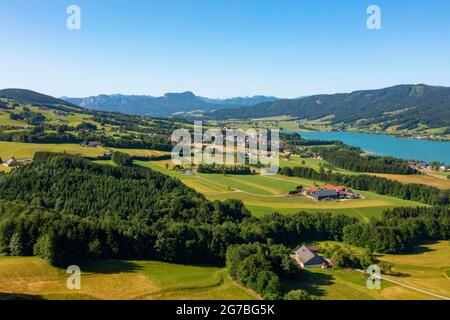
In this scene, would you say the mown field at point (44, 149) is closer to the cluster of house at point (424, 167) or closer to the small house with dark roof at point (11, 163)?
the small house with dark roof at point (11, 163)

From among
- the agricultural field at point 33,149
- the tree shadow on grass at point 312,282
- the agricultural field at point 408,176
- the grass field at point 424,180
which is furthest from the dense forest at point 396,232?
the agricultural field at point 33,149

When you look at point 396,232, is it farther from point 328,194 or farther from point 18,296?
point 18,296

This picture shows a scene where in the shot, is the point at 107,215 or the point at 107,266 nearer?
the point at 107,266

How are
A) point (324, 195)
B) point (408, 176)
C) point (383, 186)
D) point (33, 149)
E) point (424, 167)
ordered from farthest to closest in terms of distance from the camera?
point (424, 167), point (408, 176), point (33, 149), point (383, 186), point (324, 195)

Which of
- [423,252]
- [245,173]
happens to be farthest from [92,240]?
[245,173]


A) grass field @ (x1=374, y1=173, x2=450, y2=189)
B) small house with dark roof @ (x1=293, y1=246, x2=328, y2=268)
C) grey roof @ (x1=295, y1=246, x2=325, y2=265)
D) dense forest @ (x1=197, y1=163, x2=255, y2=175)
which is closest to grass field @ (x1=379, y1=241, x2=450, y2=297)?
small house with dark roof @ (x1=293, y1=246, x2=328, y2=268)

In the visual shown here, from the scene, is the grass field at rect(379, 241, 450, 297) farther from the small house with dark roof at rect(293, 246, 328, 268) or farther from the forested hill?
the forested hill

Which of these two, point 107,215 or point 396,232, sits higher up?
point 107,215

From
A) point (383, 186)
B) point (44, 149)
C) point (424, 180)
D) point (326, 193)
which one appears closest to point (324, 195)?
point (326, 193)
